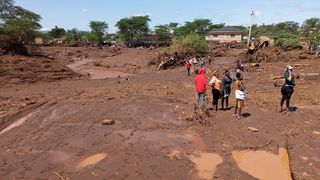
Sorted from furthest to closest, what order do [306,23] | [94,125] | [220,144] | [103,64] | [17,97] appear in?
[306,23]
[103,64]
[17,97]
[94,125]
[220,144]

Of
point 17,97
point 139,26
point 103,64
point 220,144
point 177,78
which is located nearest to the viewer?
point 220,144

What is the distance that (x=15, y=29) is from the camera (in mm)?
37688

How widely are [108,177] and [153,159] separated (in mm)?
1350

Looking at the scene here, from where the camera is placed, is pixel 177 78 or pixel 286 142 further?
pixel 177 78

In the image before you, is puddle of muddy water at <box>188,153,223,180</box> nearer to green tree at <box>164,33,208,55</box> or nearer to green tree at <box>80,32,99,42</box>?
green tree at <box>164,33,208,55</box>

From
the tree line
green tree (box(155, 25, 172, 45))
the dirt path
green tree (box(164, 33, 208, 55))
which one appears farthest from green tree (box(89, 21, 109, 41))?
the dirt path

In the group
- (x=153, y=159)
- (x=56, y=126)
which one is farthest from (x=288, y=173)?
(x=56, y=126)

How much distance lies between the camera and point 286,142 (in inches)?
433

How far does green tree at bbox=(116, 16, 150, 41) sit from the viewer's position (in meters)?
82.5

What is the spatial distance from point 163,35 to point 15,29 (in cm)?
4492

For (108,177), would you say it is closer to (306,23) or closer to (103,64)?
(103,64)

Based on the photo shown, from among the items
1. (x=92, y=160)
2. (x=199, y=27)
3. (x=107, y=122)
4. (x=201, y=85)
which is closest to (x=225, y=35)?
(x=199, y=27)

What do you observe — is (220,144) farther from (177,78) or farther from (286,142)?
(177,78)

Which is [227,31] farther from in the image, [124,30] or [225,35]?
[124,30]
